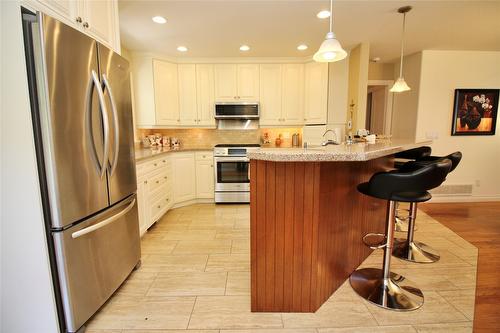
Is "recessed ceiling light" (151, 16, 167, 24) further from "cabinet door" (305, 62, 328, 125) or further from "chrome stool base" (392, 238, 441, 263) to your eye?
"chrome stool base" (392, 238, 441, 263)

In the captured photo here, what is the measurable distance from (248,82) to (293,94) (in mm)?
812

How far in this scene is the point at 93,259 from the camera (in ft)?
5.01

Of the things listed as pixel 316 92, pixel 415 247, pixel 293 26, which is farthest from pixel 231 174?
pixel 415 247

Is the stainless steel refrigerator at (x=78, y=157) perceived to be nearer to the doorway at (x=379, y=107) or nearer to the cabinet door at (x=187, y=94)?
the cabinet door at (x=187, y=94)

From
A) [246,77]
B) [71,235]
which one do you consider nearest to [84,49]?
[71,235]

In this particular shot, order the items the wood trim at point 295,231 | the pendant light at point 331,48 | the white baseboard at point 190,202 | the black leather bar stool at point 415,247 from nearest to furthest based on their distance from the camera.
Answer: the wood trim at point 295,231, the pendant light at point 331,48, the black leather bar stool at point 415,247, the white baseboard at point 190,202

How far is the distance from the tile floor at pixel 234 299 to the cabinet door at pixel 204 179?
1474mm

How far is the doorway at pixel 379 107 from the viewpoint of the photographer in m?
4.53

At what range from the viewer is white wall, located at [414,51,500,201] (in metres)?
3.87

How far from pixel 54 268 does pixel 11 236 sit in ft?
0.91

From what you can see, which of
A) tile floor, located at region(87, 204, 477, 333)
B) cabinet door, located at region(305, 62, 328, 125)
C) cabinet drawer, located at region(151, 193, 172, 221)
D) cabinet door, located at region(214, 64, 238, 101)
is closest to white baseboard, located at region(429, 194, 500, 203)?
tile floor, located at region(87, 204, 477, 333)

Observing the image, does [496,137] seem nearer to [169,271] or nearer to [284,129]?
[284,129]

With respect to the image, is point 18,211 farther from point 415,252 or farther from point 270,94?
point 270,94

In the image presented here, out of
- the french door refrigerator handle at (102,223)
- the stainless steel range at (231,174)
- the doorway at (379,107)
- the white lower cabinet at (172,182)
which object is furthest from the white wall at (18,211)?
the doorway at (379,107)
